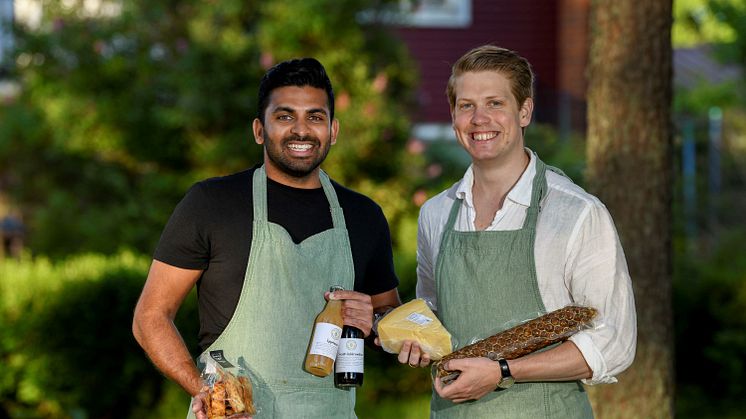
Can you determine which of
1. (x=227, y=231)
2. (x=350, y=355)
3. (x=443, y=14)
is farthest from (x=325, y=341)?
(x=443, y=14)

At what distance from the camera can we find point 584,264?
333 cm

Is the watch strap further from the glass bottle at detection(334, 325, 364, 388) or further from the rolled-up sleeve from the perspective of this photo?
the glass bottle at detection(334, 325, 364, 388)

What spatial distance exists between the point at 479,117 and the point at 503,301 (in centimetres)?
58

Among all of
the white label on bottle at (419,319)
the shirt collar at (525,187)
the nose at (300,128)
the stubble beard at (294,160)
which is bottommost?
the white label on bottle at (419,319)

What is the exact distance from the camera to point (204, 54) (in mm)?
10156

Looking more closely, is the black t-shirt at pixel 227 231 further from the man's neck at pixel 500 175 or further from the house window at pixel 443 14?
the house window at pixel 443 14

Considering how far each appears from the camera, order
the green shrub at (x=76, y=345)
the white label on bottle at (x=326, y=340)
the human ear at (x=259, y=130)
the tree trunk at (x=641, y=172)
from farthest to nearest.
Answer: the green shrub at (x=76, y=345) < the tree trunk at (x=641, y=172) < the human ear at (x=259, y=130) < the white label on bottle at (x=326, y=340)

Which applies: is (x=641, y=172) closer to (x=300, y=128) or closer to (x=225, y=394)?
(x=300, y=128)

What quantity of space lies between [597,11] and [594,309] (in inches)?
124

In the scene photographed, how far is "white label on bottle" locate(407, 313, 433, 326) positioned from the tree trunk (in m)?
2.64

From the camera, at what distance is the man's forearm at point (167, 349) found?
11.6 feet

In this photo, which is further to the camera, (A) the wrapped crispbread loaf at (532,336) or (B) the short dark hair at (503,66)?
(B) the short dark hair at (503,66)

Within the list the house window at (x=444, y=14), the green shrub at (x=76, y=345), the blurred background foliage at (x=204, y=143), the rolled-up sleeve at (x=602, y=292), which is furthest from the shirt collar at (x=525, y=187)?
the house window at (x=444, y=14)

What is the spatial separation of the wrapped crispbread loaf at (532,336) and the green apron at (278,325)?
527 millimetres
